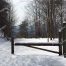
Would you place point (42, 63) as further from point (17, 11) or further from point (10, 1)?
point (17, 11)

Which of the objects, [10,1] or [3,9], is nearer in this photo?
[3,9]

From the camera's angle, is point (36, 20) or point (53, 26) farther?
point (36, 20)

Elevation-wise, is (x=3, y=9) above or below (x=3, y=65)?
above

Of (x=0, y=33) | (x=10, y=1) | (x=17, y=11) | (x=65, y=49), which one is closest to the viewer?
(x=65, y=49)

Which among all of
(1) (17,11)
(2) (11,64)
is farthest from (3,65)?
(1) (17,11)

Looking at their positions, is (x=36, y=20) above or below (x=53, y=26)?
above

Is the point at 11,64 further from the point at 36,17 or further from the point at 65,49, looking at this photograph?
the point at 36,17

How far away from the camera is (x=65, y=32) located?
7676 mm

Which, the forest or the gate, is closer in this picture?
the gate

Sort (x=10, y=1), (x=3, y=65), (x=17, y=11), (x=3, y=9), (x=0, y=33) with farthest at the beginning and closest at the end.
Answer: (x=17, y=11) < (x=10, y=1) < (x=0, y=33) < (x=3, y=9) < (x=3, y=65)

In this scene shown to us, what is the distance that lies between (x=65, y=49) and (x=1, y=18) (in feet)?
56.3

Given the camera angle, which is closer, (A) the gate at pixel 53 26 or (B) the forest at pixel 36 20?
(A) the gate at pixel 53 26

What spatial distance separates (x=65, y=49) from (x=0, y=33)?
17468 millimetres

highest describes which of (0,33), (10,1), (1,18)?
(10,1)
